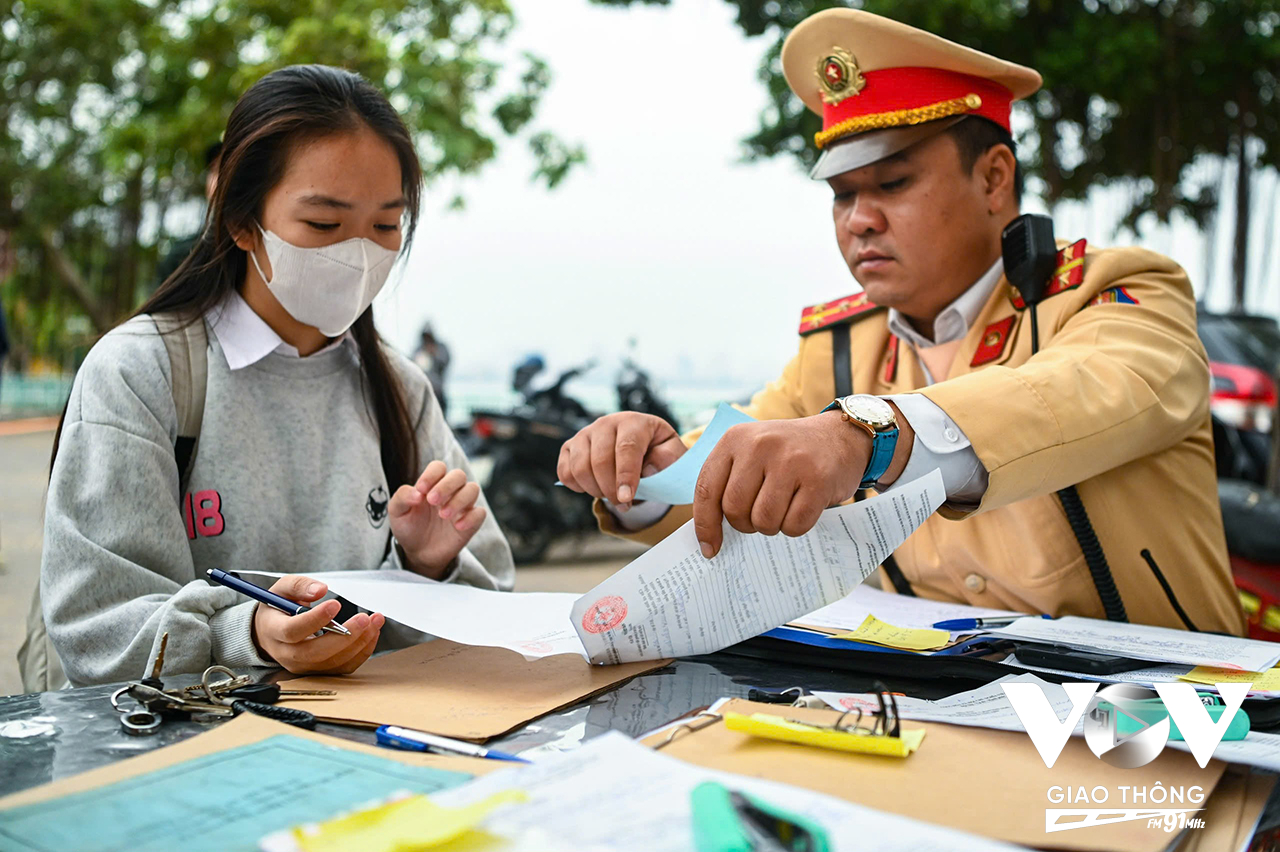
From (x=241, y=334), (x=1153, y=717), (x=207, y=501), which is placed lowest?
(x=1153, y=717)

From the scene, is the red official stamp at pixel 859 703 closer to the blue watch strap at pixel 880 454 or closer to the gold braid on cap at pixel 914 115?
the blue watch strap at pixel 880 454

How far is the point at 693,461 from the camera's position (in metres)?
1.22

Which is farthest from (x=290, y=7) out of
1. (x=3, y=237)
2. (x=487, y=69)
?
(x=3, y=237)

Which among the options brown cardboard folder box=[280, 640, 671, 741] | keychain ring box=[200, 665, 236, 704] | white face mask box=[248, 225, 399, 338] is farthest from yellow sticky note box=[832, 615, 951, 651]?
white face mask box=[248, 225, 399, 338]

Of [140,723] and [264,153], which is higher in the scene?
[264,153]

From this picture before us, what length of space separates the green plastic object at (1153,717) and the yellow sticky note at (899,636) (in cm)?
28

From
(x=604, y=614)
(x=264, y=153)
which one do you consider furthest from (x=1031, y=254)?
(x=264, y=153)

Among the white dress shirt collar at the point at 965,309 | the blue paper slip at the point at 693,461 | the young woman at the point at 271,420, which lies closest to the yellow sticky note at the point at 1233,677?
the blue paper slip at the point at 693,461

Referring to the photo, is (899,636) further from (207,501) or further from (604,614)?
(207,501)

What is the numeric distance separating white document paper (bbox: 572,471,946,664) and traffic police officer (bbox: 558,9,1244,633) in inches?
1.9

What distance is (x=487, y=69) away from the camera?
9664mm

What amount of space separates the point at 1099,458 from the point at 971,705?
2.00 ft

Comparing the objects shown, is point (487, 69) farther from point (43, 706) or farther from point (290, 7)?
point (43, 706)

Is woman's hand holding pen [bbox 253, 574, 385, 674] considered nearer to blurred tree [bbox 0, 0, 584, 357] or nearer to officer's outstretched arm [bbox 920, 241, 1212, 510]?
officer's outstretched arm [bbox 920, 241, 1212, 510]
